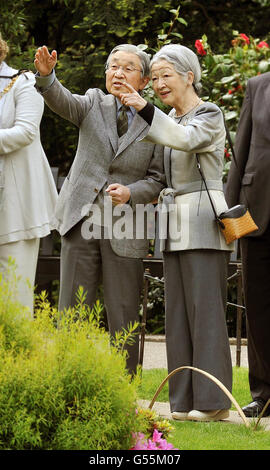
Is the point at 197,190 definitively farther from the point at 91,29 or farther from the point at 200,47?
the point at 91,29

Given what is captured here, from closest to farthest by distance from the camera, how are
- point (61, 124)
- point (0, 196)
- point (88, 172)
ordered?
point (88, 172) < point (0, 196) < point (61, 124)

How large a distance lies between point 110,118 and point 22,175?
0.85 metres

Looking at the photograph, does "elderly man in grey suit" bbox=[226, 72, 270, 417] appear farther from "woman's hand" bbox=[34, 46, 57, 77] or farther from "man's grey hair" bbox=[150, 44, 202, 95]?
"woman's hand" bbox=[34, 46, 57, 77]

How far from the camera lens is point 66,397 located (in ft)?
9.91

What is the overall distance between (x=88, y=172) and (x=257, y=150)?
869 millimetres

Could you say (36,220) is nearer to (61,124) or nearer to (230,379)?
(230,379)


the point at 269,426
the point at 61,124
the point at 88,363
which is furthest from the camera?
the point at 61,124

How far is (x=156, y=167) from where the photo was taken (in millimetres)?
5254

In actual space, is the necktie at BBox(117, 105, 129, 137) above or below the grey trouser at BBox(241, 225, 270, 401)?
above

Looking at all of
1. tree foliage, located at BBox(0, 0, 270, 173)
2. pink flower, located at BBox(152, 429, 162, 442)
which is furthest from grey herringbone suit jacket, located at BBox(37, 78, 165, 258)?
tree foliage, located at BBox(0, 0, 270, 173)

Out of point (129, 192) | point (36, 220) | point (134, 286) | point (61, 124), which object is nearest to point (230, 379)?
point (134, 286)

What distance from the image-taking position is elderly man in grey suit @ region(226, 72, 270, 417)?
5191 mm

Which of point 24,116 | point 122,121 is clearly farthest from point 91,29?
point 122,121

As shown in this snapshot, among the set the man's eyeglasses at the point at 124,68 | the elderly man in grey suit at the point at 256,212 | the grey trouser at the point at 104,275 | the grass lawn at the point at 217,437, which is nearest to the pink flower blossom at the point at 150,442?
the grass lawn at the point at 217,437
